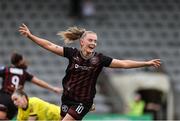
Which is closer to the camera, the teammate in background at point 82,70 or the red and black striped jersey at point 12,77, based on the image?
the teammate in background at point 82,70

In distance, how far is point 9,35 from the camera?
1997 cm

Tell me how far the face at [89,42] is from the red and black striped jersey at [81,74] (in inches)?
5.8

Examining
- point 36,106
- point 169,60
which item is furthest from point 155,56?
point 36,106

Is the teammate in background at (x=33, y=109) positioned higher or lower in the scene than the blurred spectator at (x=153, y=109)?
higher

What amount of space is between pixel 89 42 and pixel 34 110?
165cm

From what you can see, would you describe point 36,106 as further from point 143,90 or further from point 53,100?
point 143,90

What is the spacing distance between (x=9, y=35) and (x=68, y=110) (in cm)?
1112

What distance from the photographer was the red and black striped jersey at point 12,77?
10984 millimetres

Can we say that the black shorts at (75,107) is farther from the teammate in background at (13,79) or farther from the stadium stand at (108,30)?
the stadium stand at (108,30)

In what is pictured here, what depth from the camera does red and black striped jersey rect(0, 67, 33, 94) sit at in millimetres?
10984

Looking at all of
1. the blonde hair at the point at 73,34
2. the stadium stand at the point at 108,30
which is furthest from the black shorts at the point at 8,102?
the stadium stand at the point at 108,30

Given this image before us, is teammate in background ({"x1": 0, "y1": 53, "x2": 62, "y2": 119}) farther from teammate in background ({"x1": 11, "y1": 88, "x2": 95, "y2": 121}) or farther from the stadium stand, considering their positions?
the stadium stand

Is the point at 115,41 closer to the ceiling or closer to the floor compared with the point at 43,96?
closer to the ceiling

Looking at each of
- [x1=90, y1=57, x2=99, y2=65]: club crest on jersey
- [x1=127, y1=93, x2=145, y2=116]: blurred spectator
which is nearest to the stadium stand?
[x1=127, y1=93, x2=145, y2=116]: blurred spectator
